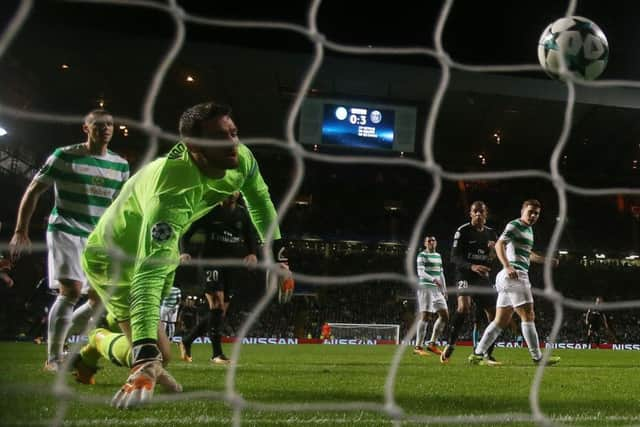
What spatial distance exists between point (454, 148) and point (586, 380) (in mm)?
16947

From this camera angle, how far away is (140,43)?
1380 centimetres

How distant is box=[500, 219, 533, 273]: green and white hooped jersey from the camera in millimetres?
6186

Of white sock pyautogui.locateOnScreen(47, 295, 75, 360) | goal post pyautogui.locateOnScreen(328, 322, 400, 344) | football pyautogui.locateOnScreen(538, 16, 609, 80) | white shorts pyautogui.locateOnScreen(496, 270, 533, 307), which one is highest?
football pyautogui.locateOnScreen(538, 16, 609, 80)

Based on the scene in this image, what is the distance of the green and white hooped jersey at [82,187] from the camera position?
13.6ft

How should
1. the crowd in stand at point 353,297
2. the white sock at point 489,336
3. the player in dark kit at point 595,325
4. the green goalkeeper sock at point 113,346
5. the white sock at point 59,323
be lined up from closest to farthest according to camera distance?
the green goalkeeper sock at point 113,346 → the white sock at point 59,323 → the white sock at point 489,336 → the crowd in stand at point 353,297 → the player in dark kit at point 595,325

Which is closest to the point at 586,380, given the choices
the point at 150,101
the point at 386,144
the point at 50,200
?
the point at 150,101

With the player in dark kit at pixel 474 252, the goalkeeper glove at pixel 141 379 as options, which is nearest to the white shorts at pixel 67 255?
the goalkeeper glove at pixel 141 379

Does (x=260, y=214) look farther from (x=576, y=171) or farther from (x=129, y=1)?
(x=576, y=171)

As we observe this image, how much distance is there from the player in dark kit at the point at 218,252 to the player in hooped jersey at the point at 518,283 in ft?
7.64

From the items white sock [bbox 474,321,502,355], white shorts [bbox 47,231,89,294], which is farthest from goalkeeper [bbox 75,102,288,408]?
white sock [bbox 474,321,502,355]

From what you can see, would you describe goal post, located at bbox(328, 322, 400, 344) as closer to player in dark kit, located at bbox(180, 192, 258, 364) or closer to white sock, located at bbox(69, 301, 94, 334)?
player in dark kit, located at bbox(180, 192, 258, 364)

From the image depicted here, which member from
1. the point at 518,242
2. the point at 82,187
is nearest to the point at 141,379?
the point at 82,187

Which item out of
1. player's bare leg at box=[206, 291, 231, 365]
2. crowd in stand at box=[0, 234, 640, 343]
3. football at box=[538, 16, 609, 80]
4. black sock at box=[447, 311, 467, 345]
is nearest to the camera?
football at box=[538, 16, 609, 80]

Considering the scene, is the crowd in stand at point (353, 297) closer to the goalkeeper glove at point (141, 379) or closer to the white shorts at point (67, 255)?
the white shorts at point (67, 255)
